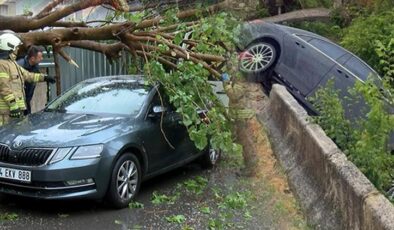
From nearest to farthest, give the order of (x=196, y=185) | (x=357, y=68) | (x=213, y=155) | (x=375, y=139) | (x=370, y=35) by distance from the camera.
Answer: (x=375, y=139)
(x=196, y=185)
(x=213, y=155)
(x=357, y=68)
(x=370, y=35)

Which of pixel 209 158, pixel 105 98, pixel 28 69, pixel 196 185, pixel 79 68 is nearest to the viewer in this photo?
pixel 105 98

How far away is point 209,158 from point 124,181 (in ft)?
7.67

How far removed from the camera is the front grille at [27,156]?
5762mm

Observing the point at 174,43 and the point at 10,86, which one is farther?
the point at 10,86

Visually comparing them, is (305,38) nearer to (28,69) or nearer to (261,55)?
(261,55)

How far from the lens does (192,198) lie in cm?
686

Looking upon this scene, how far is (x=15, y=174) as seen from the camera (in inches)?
228

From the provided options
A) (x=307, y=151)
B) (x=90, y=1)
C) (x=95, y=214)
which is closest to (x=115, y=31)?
(x=90, y=1)

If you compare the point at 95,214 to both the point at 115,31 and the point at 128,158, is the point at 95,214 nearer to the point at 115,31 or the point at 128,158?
the point at 128,158

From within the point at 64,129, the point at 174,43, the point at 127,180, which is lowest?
the point at 127,180

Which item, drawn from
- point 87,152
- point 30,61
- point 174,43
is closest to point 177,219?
point 87,152

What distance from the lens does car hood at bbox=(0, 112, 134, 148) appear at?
5.92m

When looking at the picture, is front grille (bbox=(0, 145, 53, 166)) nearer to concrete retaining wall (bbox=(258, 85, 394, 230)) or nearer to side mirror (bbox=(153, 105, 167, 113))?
side mirror (bbox=(153, 105, 167, 113))

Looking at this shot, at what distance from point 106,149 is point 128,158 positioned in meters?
0.41
